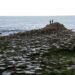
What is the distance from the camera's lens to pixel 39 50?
1497 cm

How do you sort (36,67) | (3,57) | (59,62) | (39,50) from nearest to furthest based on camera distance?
(36,67) → (59,62) → (3,57) → (39,50)

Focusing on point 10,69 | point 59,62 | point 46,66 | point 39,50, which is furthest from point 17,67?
point 39,50

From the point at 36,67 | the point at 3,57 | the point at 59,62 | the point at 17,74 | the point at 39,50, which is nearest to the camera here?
the point at 17,74

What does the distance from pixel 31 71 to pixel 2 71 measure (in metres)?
1.01

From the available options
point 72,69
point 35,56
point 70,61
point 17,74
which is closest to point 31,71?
point 17,74

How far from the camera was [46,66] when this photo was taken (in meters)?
11.5

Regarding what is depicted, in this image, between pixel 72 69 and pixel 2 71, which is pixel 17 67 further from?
pixel 72 69

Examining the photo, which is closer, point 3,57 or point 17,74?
point 17,74

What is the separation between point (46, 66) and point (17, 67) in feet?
3.46

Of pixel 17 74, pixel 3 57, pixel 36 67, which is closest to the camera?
pixel 17 74

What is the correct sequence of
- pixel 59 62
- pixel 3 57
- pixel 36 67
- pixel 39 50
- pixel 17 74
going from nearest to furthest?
1. pixel 17 74
2. pixel 36 67
3. pixel 59 62
4. pixel 3 57
5. pixel 39 50

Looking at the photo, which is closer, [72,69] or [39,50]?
[72,69]

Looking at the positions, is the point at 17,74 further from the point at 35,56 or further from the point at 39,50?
the point at 39,50

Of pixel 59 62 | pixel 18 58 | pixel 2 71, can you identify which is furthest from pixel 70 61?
pixel 2 71
